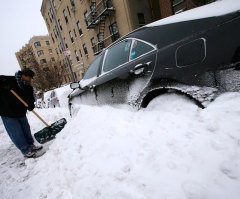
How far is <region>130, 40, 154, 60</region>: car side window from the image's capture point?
1.81 meters

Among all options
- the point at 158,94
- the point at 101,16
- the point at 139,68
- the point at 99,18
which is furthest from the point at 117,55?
the point at 99,18

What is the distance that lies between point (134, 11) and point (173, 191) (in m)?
13.9

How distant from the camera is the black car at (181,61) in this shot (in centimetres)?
117

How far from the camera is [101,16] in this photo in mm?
13547

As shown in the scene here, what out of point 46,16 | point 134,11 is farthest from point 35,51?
point 134,11

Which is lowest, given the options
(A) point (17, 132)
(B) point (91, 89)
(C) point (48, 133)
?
(C) point (48, 133)

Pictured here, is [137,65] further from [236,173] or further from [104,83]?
[236,173]

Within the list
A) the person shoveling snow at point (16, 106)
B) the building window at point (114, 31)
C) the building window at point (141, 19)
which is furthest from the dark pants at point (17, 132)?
the building window at point (141, 19)

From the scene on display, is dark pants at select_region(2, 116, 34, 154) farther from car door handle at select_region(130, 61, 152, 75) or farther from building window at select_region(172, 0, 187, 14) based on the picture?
building window at select_region(172, 0, 187, 14)

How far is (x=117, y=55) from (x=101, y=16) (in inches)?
531

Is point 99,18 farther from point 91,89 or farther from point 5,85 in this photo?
point 5,85

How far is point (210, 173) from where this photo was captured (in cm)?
106

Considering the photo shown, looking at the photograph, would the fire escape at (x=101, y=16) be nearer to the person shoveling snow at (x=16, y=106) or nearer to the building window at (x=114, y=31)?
the building window at (x=114, y=31)

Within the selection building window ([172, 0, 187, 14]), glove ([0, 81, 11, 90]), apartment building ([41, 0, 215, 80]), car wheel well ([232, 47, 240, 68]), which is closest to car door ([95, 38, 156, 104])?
car wheel well ([232, 47, 240, 68])
